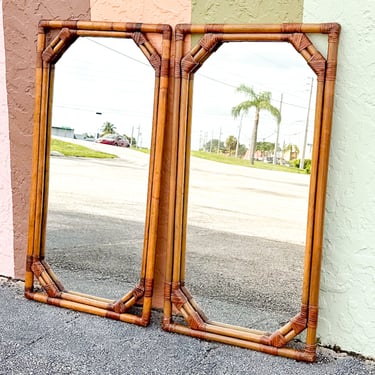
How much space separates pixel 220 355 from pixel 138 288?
52 centimetres

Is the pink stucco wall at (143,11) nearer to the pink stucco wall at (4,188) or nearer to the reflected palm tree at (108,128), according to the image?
the reflected palm tree at (108,128)

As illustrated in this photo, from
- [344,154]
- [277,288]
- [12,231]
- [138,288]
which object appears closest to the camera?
[344,154]

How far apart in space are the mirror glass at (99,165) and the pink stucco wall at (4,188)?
33 centimetres

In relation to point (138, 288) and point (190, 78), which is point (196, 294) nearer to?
point (138, 288)

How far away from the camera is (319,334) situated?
2.47m

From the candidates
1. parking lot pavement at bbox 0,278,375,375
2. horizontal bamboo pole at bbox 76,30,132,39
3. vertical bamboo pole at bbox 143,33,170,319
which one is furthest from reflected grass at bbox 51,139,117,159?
parking lot pavement at bbox 0,278,375,375

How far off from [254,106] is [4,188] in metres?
1.45

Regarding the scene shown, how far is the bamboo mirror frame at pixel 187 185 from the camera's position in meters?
2.32

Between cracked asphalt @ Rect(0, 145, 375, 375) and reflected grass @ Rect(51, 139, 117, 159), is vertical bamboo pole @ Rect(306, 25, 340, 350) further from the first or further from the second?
reflected grass @ Rect(51, 139, 117, 159)

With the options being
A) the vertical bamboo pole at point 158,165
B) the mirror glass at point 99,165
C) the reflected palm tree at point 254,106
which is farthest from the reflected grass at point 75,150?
the reflected palm tree at point 254,106

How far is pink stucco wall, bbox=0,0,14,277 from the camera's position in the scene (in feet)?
10.0

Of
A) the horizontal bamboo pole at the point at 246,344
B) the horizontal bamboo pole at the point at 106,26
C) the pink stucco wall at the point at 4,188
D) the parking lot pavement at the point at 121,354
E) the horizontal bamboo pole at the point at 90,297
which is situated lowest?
the parking lot pavement at the point at 121,354

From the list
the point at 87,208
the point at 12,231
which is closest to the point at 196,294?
the point at 87,208

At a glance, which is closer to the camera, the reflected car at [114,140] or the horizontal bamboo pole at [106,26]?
the horizontal bamboo pole at [106,26]
